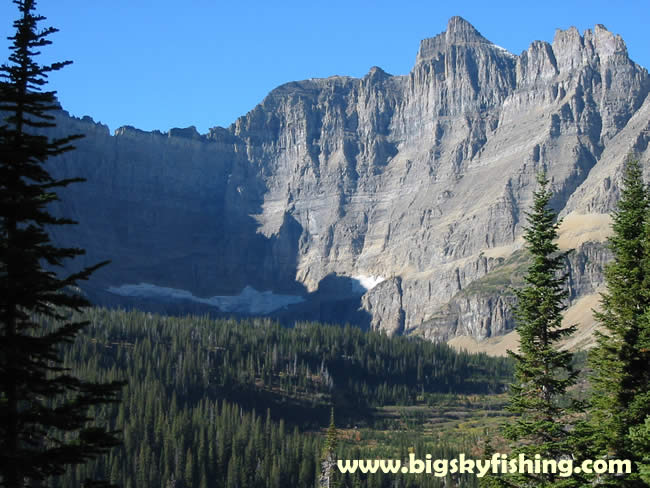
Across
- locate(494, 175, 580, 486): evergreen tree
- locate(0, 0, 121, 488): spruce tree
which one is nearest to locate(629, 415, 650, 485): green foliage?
locate(494, 175, 580, 486): evergreen tree

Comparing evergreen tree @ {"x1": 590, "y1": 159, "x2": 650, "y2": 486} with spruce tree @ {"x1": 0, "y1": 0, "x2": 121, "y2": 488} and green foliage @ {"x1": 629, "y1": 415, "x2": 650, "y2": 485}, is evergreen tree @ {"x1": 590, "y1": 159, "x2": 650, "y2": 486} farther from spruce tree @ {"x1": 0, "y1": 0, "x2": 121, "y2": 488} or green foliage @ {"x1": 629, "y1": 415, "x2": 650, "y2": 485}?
spruce tree @ {"x1": 0, "y1": 0, "x2": 121, "y2": 488}

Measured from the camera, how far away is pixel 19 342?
24.2 m

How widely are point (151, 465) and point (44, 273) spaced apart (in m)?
139

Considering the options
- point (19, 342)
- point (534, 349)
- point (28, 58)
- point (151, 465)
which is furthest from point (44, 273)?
point (151, 465)

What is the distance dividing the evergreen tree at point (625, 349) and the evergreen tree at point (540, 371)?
3.57 metres

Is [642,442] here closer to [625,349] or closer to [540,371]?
[540,371]

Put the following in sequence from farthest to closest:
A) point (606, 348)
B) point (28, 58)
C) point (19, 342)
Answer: point (606, 348)
point (28, 58)
point (19, 342)

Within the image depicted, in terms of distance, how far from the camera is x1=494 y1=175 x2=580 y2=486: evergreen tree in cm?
3744

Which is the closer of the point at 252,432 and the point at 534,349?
the point at 534,349

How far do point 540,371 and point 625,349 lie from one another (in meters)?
8.22

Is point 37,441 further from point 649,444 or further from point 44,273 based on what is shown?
point 649,444

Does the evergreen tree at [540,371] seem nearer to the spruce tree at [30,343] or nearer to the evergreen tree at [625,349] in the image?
the evergreen tree at [625,349]

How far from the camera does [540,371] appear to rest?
127 ft

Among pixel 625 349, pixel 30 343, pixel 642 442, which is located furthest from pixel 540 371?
pixel 30 343
